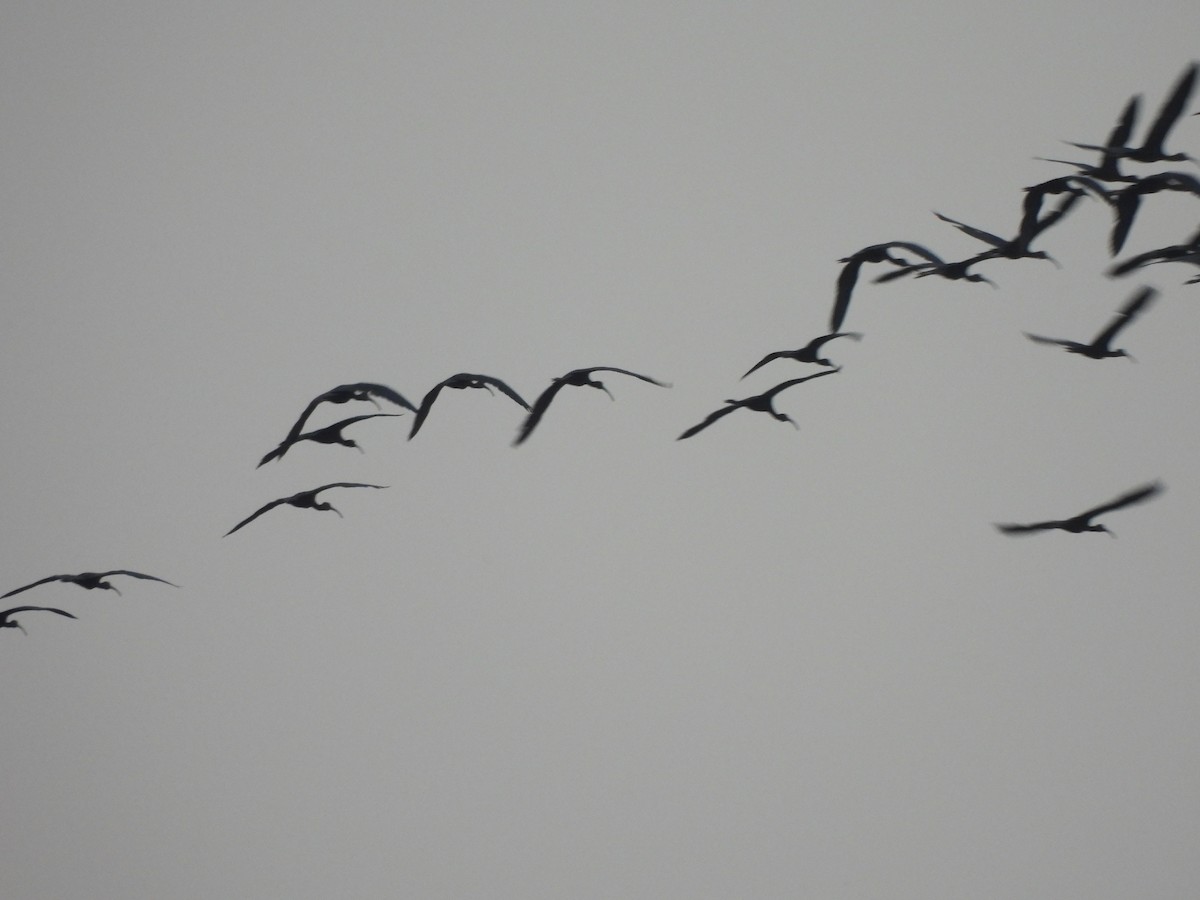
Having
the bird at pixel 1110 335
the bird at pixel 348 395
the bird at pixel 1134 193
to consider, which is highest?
the bird at pixel 1134 193

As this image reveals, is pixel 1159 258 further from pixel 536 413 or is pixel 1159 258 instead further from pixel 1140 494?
pixel 536 413

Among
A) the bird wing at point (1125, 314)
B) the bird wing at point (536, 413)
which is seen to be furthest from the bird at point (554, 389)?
the bird wing at point (1125, 314)


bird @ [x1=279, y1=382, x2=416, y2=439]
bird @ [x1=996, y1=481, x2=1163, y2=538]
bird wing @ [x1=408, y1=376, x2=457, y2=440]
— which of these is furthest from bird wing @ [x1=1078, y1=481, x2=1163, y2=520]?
bird @ [x1=279, y1=382, x2=416, y2=439]

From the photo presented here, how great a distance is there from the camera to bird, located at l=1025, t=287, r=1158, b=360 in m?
15.1

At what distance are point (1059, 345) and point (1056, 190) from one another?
5.77 feet

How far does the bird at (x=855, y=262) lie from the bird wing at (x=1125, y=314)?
84.9 inches

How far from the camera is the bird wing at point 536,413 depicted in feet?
47.2

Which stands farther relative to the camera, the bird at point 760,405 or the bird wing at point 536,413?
the bird at point 760,405

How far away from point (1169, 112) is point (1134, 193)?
931 millimetres

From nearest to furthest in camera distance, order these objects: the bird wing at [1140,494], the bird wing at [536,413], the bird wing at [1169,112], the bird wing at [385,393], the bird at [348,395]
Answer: the bird wing at [1140,494], the bird wing at [536,413], the bird wing at [1169,112], the bird wing at [385,393], the bird at [348,395]

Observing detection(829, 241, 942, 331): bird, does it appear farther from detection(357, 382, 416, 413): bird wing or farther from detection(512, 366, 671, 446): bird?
detection(357, 382, 416, 413): bird wing

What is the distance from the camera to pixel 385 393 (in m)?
16.0

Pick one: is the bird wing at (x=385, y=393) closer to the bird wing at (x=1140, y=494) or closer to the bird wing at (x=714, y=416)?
the bird wing at (x=714, y=416)

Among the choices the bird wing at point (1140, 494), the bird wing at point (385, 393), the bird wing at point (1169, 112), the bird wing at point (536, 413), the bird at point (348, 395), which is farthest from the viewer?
the bird at point (348, 395)
